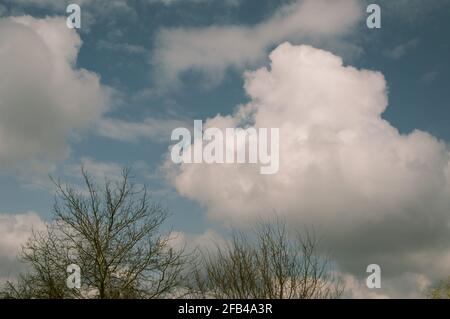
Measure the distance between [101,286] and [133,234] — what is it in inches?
86.4

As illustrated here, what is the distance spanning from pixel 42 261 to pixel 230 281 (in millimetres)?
6604
